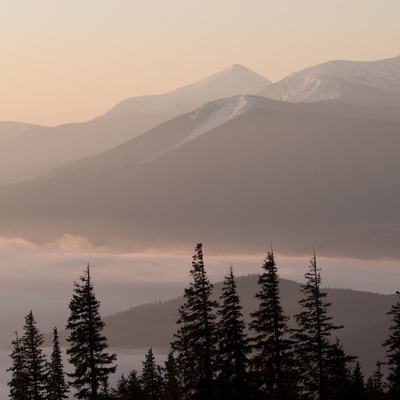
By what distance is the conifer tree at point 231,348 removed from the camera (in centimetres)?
5038

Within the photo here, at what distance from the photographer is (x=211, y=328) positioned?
51.0 meters

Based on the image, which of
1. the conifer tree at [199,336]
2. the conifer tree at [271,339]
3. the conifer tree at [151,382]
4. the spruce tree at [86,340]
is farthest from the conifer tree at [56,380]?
the conifer tree at [271,339]

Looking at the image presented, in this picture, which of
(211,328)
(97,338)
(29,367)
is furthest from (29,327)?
(211,328)

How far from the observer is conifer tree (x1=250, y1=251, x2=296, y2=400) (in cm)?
4934

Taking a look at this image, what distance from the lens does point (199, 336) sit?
51.1m

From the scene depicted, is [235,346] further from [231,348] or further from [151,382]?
[151,382]

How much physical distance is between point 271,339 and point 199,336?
12.9 feet

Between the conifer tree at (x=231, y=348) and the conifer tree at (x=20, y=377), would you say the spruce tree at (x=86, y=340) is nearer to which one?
the conifer tree at (x=231, y=348)

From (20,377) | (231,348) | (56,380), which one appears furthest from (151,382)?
(231,348)

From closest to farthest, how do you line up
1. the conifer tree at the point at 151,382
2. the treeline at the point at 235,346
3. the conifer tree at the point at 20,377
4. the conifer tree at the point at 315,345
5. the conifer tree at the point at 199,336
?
the treeline at the point at 235,346, the conifer tree at the point at 315,345, the conifer tree at the point at 199,336, the conifer tree at the point at 20,377, the conifer tree at the point at 151,382

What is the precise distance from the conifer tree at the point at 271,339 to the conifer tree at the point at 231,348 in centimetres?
85

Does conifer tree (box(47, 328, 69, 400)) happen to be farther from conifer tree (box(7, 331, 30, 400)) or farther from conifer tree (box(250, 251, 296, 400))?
conifer tree (box(250, 251, 296, 400))

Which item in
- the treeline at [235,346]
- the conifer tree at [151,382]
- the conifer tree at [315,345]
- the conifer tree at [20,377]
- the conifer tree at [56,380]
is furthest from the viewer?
the conifer tree at [151,382]

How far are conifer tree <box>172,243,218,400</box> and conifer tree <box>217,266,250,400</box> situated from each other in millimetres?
547
